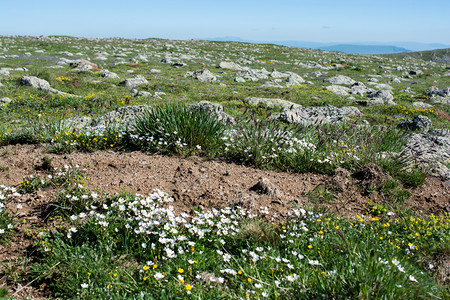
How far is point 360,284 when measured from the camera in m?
2.78

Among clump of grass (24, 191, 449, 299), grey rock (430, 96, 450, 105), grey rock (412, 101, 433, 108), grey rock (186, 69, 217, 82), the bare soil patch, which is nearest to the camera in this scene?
clump of grass (24, 191, 449, 299)

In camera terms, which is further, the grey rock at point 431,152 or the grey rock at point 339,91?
the grey rock at point 339,91

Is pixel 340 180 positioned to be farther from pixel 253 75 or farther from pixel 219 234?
pixel 253 75

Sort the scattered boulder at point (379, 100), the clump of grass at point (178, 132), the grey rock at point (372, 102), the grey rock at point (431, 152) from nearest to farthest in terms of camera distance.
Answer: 1. the grey rock at point (431, 152)
2. the clump of grass at point (178, 132)
3. the grey rock at point (372, 102)
4. the scattered boulder at point (379, 100)

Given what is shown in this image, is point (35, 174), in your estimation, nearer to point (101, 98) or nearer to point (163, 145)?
point (163, 145)

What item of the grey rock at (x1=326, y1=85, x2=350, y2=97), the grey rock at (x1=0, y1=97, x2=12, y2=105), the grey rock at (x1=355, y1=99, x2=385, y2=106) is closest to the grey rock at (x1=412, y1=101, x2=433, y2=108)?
the grey rock at (x1=355, y1=99, x2=385, y2=106)

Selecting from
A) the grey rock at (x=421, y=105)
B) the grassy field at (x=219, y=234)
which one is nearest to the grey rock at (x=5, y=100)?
the grassy field at (x=219, y=234)

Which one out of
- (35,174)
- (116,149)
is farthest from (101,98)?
(35,174)

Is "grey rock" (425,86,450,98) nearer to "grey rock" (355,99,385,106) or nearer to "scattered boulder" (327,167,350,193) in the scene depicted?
"grey rock" (355,99,385,106)

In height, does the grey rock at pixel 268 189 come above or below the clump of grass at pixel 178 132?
below

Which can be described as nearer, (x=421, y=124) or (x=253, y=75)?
(x=421, y=124)

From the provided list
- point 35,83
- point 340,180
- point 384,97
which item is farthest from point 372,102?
point 35,83

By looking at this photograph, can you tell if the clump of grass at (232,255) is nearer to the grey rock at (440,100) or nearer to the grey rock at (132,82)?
the grey rock at (132,82)

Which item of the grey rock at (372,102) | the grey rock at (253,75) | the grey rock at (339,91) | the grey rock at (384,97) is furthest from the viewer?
the grey rock at (253,75)
